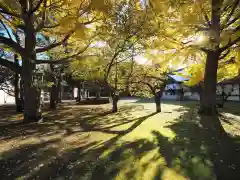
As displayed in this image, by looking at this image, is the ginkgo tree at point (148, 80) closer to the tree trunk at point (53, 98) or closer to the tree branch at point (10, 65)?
the tree branch at point (10, 65)

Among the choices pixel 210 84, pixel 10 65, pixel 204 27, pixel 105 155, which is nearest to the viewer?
pixel 105 155

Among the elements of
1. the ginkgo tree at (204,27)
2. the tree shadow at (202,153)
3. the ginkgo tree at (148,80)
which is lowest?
the tree shadow at (202,153)

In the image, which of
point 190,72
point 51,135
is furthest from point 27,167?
point 190,72

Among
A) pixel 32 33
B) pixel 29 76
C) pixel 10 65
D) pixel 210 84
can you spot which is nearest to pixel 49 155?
pixel 29 76

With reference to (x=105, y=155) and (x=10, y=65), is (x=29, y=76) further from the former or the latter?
(x=105, y=155)

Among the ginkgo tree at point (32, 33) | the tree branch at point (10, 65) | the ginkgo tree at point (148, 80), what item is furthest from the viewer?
the ginkgo tree at point (148, 80)

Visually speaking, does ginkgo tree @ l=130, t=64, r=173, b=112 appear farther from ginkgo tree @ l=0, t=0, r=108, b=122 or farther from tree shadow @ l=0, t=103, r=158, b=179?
tree shadow @ l=0, t=103, r=158, b=179

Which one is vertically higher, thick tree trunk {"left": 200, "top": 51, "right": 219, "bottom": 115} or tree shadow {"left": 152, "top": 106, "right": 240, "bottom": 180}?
thick tree trunk {"left": 200, "top": 51, "right": 219, "bottom": 115}

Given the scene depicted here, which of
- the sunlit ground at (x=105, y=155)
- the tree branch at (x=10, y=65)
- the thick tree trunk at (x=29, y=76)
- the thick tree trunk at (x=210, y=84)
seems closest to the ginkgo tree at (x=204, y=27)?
the thick tree trunk at (x=210, y=84)

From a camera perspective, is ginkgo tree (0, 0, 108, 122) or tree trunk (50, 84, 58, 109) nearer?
ginkgo tree (0, 0, 108, 122)

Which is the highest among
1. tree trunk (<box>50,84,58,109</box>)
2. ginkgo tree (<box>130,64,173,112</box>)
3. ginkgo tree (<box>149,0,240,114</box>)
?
ginkgo tree (<box>149,0,240,114</box>)

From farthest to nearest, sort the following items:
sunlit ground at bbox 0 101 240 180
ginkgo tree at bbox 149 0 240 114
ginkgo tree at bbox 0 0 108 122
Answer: ginkgo tree at bbox 0 0 108 122 < ginkgo tree at bbox 149 0 240 114 < sunlit ground at bbox 0 101 240 180

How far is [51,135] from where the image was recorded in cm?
523

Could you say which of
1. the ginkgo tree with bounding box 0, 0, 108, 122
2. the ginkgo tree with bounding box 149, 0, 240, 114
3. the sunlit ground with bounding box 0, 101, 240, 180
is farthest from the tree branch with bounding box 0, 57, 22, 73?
the ginkgo tree with bounding box 149, 0, 240, 114
